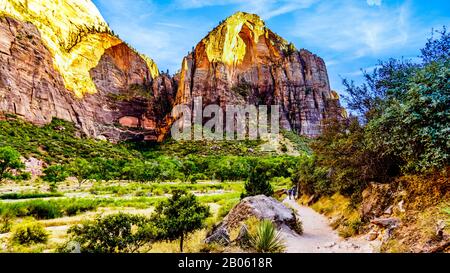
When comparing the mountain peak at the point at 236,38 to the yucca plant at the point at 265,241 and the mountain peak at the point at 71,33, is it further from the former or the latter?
the yucca plant at the point at 265,241

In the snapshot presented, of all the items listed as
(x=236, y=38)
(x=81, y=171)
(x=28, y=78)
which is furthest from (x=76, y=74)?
(x=236, y=38)

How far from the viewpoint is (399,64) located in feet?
42.3

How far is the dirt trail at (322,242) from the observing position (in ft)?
29.5

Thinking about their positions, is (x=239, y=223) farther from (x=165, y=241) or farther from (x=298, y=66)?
(x=298, y=66)

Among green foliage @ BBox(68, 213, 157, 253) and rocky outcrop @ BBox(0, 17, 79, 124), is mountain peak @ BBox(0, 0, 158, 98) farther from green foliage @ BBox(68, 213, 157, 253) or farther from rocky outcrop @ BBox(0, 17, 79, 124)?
green foliage @ BBox(68, 213, 157, 253)

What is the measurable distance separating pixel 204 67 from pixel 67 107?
232ft

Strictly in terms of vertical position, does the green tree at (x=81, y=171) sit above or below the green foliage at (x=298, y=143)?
below

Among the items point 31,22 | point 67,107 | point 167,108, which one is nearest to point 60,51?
point 31,22

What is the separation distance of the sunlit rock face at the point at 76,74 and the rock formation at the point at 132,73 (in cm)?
39

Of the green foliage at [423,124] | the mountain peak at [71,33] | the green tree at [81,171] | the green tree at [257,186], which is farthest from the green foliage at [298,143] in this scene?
the green foliage at [423,124]

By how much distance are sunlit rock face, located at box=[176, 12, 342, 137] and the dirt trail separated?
117572 millimetres

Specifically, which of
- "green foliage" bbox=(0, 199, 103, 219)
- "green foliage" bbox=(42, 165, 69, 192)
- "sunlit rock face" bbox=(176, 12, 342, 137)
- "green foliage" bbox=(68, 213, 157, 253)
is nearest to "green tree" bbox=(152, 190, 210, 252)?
"green foliage" bbox=(68, 213, 157, 253)

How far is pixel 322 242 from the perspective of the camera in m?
10.8

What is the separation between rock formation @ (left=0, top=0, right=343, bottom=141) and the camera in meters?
91.2
